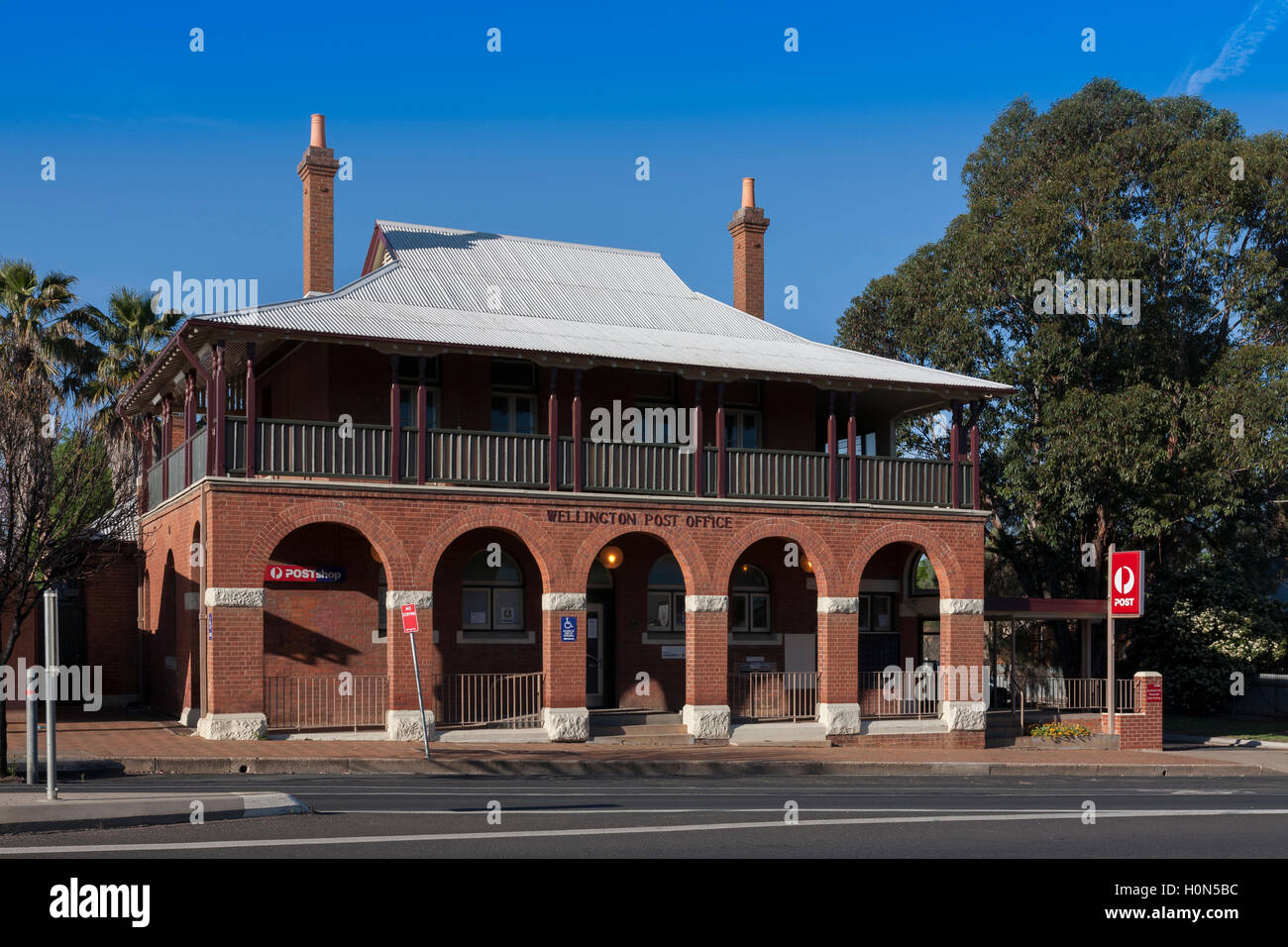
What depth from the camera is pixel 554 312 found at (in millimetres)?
28406

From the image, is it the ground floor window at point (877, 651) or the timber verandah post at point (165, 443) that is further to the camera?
the ground floor window at point (877, 651)

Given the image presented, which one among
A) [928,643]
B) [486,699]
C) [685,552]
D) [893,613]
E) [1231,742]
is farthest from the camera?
[928,643]

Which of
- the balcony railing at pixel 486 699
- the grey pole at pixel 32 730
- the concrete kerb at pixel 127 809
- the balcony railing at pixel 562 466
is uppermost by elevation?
the balcony railing at pixel 562 466

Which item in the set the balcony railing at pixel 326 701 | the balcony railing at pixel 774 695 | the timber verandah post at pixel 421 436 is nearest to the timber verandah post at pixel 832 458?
the balcony railing at pixel 774 695

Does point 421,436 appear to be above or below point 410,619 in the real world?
above

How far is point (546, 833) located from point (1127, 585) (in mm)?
18253

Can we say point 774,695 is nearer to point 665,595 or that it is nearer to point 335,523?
point 665,595

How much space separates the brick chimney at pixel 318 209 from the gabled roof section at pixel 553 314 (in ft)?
3.39

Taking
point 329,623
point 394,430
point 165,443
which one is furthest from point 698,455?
point 165,443

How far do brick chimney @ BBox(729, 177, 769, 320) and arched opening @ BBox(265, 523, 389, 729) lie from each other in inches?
472

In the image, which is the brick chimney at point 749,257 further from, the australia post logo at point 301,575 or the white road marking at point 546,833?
the white road marking at point 546,833

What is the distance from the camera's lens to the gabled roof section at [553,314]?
23859 millimetres

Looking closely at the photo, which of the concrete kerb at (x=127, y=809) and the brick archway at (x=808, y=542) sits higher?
the brick archway at (x=808, y=542)
